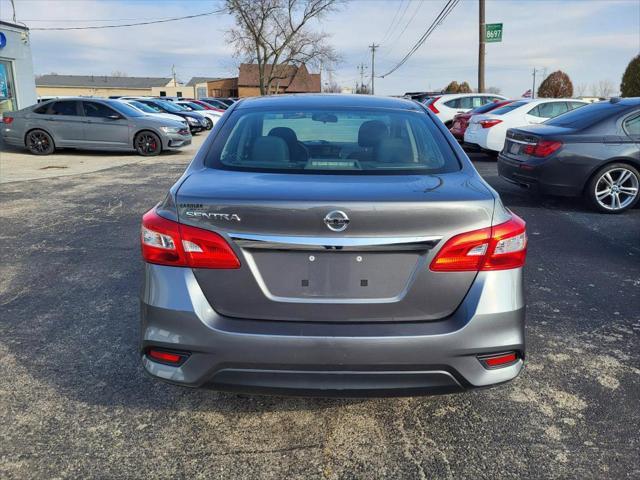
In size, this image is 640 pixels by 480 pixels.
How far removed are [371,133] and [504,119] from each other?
10483 millimetres

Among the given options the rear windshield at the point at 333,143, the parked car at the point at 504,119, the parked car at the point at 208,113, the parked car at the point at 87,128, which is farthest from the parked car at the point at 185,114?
the rear windshield at the point at 333,143

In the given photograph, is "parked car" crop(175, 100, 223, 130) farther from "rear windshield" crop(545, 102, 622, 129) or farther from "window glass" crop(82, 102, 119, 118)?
"rear windshield" crop(545, 102, 622, 129)

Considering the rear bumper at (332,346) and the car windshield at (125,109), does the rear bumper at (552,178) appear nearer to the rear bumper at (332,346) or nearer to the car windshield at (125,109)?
the rear bumper at (332,346)

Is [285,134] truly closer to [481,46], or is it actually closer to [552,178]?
[552,178]

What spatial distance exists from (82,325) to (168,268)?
6.25 feet

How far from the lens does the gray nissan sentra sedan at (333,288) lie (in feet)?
7.02

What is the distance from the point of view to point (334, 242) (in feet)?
6.95

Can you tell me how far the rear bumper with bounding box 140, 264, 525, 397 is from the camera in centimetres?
216

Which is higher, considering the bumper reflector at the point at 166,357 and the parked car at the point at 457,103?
the parked car at the point at 457,103

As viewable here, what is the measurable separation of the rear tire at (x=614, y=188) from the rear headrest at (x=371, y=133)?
5.27 metres

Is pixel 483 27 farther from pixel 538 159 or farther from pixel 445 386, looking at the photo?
pixel 445 386

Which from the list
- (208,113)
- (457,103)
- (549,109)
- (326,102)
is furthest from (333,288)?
(208,113)

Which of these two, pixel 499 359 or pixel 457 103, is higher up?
pixel 457 103

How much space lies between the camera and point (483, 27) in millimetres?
23844
